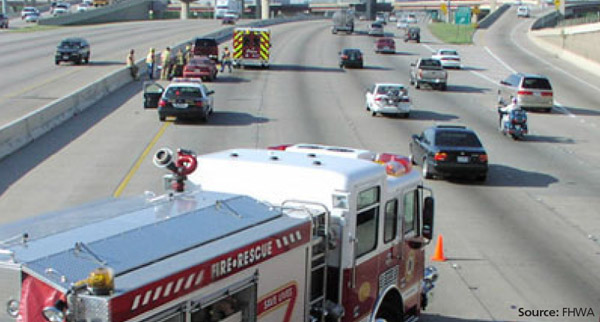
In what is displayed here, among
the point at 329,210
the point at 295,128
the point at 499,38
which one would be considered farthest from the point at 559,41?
the point at 329,210

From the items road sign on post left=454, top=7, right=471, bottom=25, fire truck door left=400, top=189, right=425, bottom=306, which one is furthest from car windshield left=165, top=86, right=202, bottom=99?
road sign on post left=454, top=7, right=471, bottom=25

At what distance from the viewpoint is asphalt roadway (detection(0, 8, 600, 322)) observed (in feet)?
50.1

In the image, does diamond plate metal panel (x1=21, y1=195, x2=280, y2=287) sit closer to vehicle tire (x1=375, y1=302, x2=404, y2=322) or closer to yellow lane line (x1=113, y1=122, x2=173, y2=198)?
vehicle tire (x1=375, y1=302, x2=404, y2=322)

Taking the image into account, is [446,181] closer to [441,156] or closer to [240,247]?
[441,156]

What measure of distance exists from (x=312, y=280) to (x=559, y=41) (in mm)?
72126

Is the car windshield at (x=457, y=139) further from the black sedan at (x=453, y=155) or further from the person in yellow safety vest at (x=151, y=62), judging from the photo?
the person in yellow safety vest at (x=151, y=62)

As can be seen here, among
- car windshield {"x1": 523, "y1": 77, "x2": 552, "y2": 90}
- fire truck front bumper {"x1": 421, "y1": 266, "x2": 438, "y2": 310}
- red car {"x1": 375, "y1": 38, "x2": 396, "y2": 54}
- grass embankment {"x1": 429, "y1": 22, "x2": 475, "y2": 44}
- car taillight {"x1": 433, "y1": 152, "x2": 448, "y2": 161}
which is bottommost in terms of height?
grass embankment {"x1": 429, "y1": 22, "x2": 475, "y2": 44}

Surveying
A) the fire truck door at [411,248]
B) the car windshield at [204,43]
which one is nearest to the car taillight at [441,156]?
the fire truck door at [411,248]

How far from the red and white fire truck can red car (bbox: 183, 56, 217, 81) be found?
35.9 metres

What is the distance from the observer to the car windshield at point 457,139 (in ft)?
83.7

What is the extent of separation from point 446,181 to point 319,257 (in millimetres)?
16568

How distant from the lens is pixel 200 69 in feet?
154

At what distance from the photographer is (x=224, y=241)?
24.8 feet

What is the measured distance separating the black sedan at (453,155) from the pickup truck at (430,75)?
22.2m
